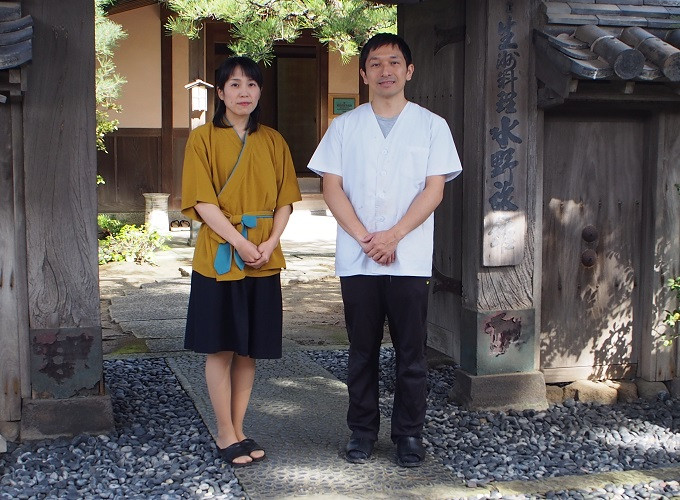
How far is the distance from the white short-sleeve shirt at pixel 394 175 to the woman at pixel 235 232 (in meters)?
0.33

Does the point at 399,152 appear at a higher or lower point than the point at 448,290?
higher

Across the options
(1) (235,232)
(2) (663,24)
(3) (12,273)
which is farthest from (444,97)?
(3) (12,273)

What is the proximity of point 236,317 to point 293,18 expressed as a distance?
619 centimetres

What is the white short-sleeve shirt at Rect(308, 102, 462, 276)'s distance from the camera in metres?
4.02

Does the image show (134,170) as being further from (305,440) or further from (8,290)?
(305,440)

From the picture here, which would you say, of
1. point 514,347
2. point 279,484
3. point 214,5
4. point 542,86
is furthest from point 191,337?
point 214,5

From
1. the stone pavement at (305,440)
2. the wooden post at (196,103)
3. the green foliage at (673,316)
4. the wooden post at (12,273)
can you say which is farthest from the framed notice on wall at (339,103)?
the wooden post at (12,273)

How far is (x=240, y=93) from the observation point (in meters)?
3.90

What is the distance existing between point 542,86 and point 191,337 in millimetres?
2455

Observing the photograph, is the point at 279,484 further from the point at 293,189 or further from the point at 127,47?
the point at 127,47

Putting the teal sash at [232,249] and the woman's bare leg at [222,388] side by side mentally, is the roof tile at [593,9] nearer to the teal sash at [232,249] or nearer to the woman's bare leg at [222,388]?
the teal sash at [232,249]

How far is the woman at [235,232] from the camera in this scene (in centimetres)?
392

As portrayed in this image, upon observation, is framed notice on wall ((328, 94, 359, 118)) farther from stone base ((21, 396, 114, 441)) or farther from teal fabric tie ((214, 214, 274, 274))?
teal fabric tie ((214, 214, 274, 274))

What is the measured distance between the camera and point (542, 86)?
196 inches
